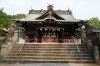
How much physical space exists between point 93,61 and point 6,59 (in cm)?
749

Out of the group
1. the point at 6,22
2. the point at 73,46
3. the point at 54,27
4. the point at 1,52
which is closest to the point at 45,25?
the point at 54,27

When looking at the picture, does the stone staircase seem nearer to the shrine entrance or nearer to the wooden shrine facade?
the wooden shrine facade

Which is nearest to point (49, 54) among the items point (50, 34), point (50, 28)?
point (50, 28)

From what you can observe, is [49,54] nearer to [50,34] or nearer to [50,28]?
[50,28]

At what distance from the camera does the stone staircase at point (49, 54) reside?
17578mm

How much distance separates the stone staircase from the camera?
1758cm

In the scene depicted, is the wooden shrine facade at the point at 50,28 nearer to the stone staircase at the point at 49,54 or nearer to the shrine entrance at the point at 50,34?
the shrine entrance at the point at 50,34

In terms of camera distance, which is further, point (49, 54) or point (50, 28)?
point (50, 28)

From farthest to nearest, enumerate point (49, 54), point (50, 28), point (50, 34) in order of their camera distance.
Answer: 1. point (50, 34)
2. point (50, 28)
3. point (49, 54)

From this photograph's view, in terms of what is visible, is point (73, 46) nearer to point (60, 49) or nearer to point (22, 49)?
point (60, 49)

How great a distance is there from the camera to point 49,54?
18.5 m

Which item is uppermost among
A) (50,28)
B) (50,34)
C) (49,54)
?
(50,28)

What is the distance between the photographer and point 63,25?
29547 mm

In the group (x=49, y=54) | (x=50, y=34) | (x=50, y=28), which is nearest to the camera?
(x=49, y=54)
